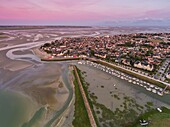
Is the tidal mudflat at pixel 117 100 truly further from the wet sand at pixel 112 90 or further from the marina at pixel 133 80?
the marina at pixel 133 80

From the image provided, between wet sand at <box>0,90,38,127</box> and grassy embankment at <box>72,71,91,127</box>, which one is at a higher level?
grassy embankment at <box>72,71,91,127</box>

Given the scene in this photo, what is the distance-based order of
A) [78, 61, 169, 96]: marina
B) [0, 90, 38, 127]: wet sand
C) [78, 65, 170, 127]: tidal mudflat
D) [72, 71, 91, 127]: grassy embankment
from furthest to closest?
1. [78, 61, 169, 96]: marina
2. [78, 65, 170, 127]: tidal mudflat
3. [0, 90, 38, 127]: wet sand
4. [72, 71, 91, 127]: grassy embankment

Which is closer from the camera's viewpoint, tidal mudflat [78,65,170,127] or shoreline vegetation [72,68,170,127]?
shoreline vegetation [72,68,170,127]

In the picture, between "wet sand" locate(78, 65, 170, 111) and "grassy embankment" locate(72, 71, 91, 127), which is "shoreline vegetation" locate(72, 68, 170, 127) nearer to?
"wet sand" locate(78, 65, 170, 111)

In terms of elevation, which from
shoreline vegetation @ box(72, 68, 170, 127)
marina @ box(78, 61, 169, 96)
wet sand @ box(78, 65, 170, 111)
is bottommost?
wet sand @ box(78, 65, 170, 111)

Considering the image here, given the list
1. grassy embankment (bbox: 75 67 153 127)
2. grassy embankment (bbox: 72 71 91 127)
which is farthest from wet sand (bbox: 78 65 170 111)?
grassy embankment (bbox: 72 71 91 127)

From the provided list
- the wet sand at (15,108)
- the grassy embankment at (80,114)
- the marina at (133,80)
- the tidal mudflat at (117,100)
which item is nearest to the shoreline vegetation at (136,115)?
the tidal mudflat at (117,100)

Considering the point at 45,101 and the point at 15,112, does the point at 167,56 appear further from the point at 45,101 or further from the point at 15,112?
the point at 15,112

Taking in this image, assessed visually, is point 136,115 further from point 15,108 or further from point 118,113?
point 15,108

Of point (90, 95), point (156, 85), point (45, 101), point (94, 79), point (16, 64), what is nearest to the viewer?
point (45, 101)

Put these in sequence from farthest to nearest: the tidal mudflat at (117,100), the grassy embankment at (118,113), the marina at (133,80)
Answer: the marina at (133,80) → the tidal mudflat at (117,100) → the grassy embankment at (118,113)

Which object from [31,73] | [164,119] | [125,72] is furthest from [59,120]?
[125,72]
